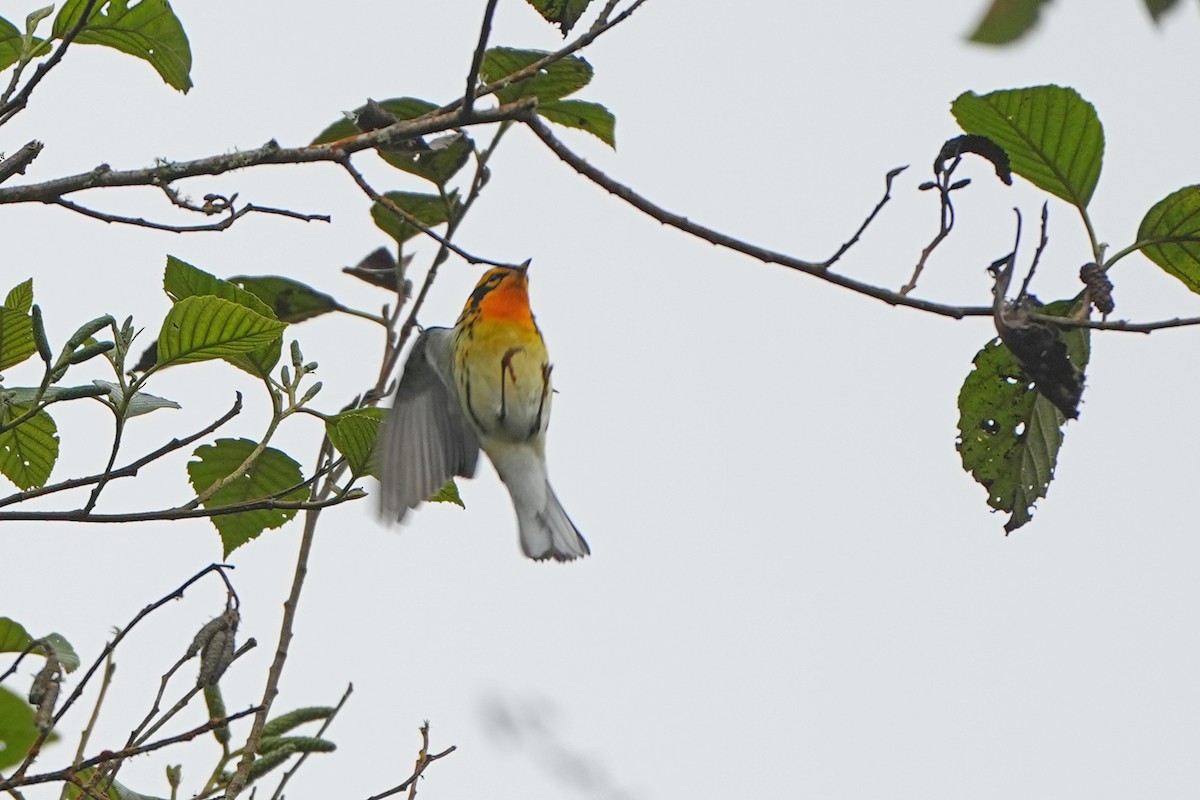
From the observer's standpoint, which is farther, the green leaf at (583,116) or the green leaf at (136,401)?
the green leaf at (583,116)

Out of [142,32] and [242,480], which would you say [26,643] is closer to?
[242,480]

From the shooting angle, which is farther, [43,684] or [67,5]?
[67,5]

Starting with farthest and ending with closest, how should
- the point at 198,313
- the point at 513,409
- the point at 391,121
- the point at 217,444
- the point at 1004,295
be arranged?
1. the point at 513,409
2. the point at 217,444
3. the point at 391,121
4. the point at 198,313
5. the point at 1004,295

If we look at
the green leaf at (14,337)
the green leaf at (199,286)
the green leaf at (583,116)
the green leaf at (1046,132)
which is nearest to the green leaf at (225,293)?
the green leaf at (199,286)

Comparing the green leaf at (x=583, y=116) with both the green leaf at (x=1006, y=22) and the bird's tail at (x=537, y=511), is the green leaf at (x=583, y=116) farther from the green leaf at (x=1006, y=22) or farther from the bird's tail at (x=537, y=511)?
the green leaf at (x=1006, y=22)

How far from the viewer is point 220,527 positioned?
3086 mm

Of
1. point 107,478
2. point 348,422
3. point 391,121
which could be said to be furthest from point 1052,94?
point 107,478

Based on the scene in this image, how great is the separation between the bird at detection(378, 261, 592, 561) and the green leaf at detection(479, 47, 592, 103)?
43.4 inches

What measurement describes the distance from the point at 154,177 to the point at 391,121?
492 millimetres

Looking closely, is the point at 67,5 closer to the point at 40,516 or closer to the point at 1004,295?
the point at 40,516

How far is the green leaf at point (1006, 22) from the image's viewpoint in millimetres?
948

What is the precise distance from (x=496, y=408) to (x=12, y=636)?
217 cm

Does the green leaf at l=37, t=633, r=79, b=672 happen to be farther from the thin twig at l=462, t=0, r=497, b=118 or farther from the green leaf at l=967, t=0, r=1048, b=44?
the green leaf at l=967, t=0, r=1048, b=44

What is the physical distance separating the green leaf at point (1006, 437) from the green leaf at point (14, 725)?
2.00m
